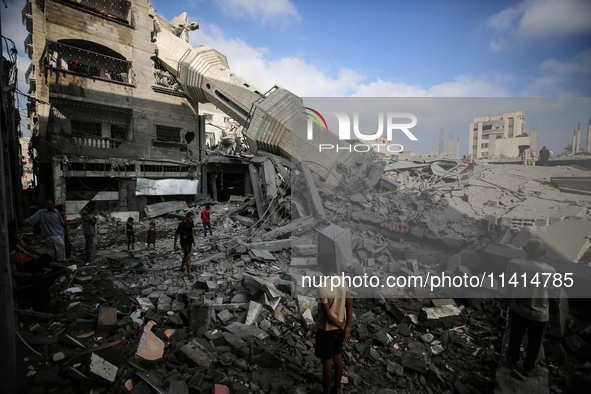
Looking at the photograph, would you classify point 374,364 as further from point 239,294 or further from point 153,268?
point 153,268

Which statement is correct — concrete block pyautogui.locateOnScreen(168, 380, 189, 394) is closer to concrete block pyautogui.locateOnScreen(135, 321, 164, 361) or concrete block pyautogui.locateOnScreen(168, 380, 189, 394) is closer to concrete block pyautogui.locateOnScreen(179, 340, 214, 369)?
concrete block pyautogui.locateOnScreen(179, 340, 214, 369)

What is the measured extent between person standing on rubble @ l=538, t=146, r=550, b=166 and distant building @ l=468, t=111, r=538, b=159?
220 mm

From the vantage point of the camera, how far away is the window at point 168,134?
1594 cm

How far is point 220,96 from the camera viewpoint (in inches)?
587

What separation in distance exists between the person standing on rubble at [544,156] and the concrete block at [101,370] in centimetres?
1098

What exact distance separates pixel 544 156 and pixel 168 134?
688 inches

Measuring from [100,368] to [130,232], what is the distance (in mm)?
6395

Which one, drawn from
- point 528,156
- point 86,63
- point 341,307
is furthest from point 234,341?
point 86,63

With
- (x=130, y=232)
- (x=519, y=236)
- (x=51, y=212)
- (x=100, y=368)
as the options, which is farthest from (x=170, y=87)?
(x=519, y=236)

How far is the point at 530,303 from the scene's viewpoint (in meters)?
3.00

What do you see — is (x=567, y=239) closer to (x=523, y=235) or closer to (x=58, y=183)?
(x=523, y=235)

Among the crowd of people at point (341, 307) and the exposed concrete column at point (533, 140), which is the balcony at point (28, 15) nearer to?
the crowd of people at point (341, 307)

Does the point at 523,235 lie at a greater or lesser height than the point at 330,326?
greater

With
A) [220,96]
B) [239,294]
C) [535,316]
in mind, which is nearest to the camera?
[535,316]
